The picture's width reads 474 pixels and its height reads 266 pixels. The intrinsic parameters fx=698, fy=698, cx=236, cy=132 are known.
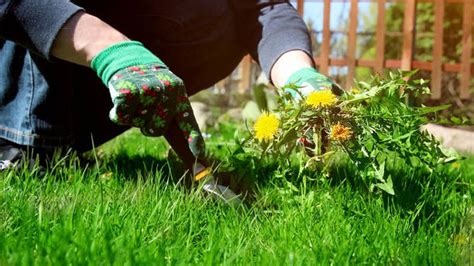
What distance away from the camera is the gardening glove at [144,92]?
5.02 feet

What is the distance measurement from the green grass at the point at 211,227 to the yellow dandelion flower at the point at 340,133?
0.15m

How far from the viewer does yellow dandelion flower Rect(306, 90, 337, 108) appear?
162cm

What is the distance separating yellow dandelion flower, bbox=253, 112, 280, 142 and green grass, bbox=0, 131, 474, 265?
0.40ft

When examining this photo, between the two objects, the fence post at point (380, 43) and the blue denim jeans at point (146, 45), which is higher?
the blue denim jeans at point (146, 45)

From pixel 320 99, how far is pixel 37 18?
0.72m

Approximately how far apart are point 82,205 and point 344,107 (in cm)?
65

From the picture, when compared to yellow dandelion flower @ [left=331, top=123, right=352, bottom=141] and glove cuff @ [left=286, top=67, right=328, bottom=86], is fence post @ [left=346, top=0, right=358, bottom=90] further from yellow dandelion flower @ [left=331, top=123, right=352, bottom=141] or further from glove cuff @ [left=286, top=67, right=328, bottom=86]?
yellow dandelion flower @ [left=331, top=123, right=352, bottom=141]

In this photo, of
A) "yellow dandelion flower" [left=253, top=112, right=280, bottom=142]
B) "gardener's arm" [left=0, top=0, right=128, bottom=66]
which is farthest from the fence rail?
"gardener's arm" [left=0, top=0, right=128, bottom=66]

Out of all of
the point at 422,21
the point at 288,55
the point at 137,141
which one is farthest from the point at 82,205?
the point at 422,21

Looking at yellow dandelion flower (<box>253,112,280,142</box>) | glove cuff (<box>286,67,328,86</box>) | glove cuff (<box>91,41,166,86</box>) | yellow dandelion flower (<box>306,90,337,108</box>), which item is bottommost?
yellow dandelion flower (<box>253,112,280,142</box>)

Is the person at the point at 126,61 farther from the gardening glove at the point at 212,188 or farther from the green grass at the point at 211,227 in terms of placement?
the green grass at the point at 211,227

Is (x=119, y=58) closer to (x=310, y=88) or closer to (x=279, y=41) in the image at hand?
(x=310, y=88)

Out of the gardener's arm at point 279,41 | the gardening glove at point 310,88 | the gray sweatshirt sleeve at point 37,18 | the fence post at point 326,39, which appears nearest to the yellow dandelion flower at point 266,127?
the gardening glove at point 310,88

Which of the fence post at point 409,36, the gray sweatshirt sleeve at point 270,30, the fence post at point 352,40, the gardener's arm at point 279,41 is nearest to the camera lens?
the gardener's arm at point 279,41
